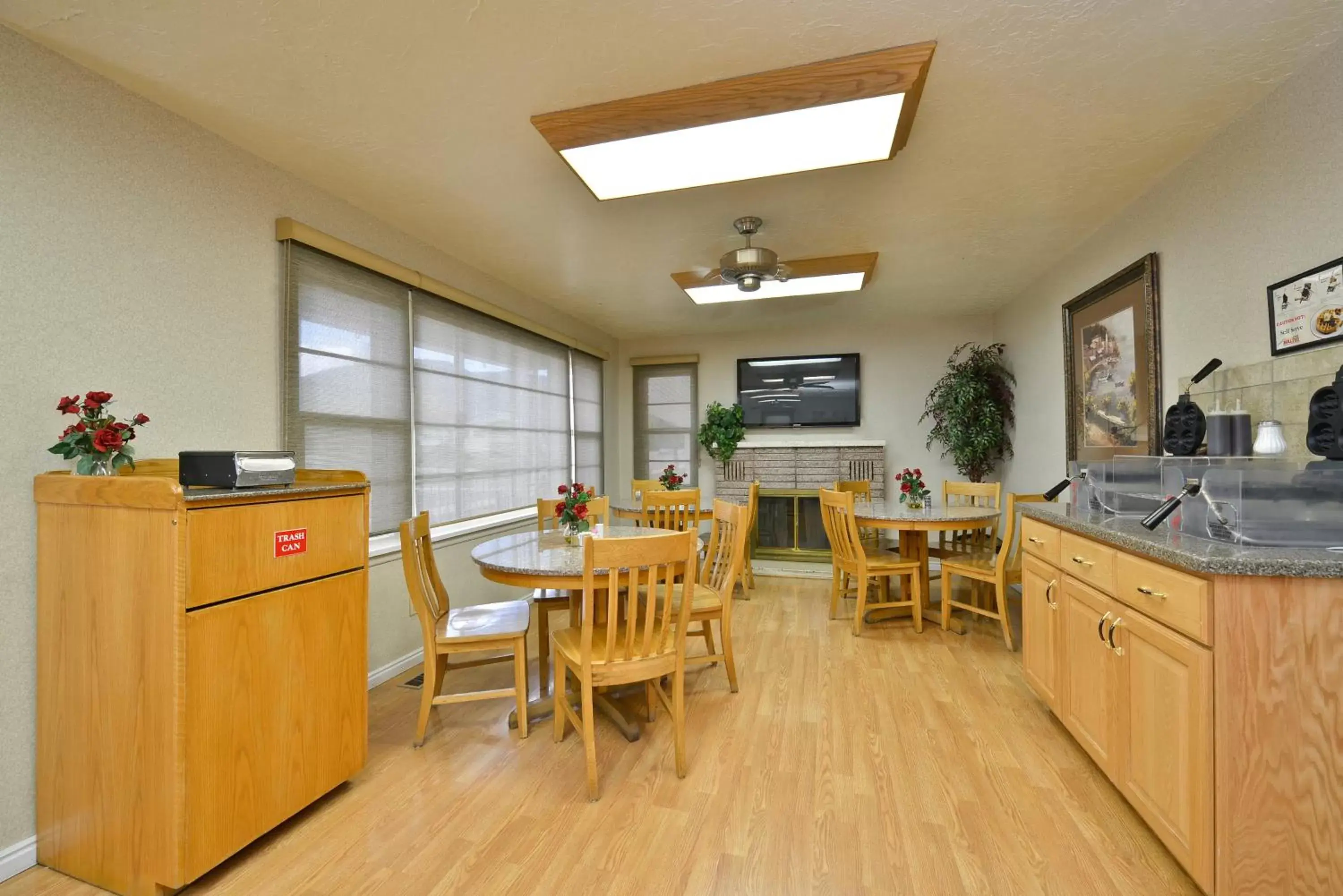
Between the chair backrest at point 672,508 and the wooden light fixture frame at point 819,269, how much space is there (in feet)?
4.55

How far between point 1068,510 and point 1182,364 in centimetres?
87

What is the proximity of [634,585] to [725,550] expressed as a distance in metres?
1.14

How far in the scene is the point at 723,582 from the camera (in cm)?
274

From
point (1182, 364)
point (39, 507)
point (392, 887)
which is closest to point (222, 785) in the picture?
point (392, 887)

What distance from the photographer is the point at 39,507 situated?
1653 millimetres

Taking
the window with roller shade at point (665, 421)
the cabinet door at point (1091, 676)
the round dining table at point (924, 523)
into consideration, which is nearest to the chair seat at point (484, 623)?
the cabinet door at point (1091, 676)

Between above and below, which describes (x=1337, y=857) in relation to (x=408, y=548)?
below

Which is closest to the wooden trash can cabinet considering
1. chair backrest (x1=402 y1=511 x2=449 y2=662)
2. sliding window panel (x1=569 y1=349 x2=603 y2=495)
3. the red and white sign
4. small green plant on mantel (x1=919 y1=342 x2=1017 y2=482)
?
the red and white sign

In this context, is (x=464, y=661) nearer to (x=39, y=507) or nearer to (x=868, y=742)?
(x=39, y=507)

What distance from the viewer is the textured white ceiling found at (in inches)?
60.7

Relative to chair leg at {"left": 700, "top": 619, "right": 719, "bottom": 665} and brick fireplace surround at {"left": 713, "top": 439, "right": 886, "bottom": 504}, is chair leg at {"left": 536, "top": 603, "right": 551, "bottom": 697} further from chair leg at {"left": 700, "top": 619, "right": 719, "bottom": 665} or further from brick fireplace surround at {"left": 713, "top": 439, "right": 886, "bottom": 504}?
brick fireplace surround at {"left": 713, "top": 439, "right": 886, "bottom": 504}

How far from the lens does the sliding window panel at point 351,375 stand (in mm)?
2504

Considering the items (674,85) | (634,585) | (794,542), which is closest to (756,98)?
(674,85)

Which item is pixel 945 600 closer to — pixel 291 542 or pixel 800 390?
pixel 800 390
